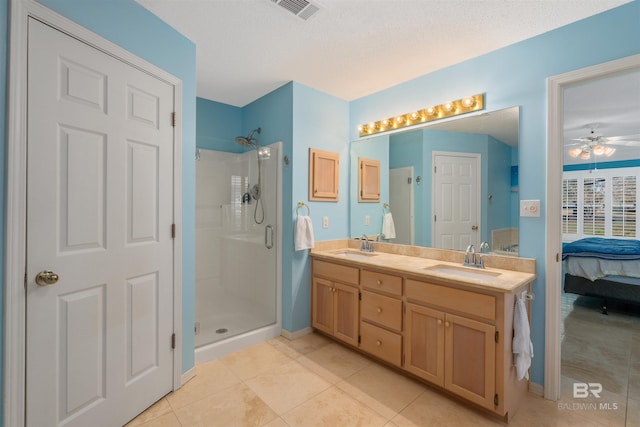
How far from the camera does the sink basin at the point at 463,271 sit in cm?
202

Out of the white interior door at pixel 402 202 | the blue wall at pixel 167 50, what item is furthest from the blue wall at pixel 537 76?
the blue wall at pixel 167 50

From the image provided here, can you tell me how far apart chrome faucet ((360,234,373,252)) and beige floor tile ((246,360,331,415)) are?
125cm

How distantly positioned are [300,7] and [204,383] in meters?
2.57

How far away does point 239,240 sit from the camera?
322 cm

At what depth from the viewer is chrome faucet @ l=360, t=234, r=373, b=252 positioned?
116 inches

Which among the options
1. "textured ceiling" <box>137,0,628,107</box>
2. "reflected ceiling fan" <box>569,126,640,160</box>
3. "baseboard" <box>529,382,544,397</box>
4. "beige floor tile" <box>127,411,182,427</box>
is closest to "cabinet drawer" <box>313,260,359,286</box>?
"baseboard" <box>529,382,544,397</box>

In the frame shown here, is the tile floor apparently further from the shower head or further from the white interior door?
the shower head

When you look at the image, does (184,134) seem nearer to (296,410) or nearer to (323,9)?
(323,9)

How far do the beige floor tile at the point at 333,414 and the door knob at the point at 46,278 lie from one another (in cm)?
141

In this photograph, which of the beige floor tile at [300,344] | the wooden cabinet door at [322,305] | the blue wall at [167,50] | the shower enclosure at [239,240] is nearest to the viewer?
the blue wall at [167,50]

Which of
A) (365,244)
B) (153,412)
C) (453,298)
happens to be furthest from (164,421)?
(365,244)

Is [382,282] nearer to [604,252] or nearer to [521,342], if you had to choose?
[521,342]

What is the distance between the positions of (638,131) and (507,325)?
180 inches

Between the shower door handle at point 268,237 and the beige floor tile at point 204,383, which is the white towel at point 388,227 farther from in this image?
the beige floor tile at point 204,383
